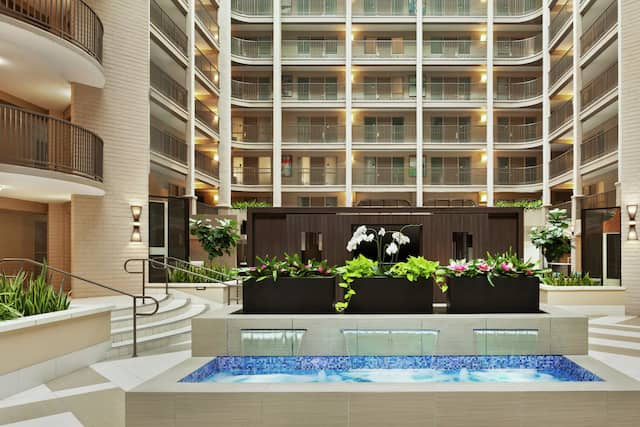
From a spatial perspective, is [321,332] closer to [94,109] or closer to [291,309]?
[291,309]

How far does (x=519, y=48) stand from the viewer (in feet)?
97.5

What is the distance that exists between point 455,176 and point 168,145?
16083 mm

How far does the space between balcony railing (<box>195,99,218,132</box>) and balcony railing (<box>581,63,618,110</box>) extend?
1758cm

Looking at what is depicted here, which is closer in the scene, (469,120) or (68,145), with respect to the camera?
(68,145)

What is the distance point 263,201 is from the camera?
3048 cm

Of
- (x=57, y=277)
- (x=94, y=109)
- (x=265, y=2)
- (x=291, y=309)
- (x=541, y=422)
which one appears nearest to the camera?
(x=541, y=422)

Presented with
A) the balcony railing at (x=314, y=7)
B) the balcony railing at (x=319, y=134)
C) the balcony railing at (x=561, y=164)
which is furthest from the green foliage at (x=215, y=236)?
the balcony railing at (x=314, y=7)

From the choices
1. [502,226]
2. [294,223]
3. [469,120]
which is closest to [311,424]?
[294,223]

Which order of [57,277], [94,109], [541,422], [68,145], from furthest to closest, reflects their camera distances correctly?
[57,277] → [94,109] → [68,145] → [541,422]

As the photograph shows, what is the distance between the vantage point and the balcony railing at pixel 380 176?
95.8ft

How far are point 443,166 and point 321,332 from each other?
84.0 ft

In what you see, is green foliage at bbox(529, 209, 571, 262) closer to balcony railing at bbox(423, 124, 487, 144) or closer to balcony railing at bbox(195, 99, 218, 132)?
balcony railing at bbox(423, 124, 487, 144)

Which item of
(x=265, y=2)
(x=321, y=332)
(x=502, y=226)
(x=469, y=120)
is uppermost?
(x=265, y=2)

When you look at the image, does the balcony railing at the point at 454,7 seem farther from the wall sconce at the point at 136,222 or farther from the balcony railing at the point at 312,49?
the wall sconce at the point at 136,222
